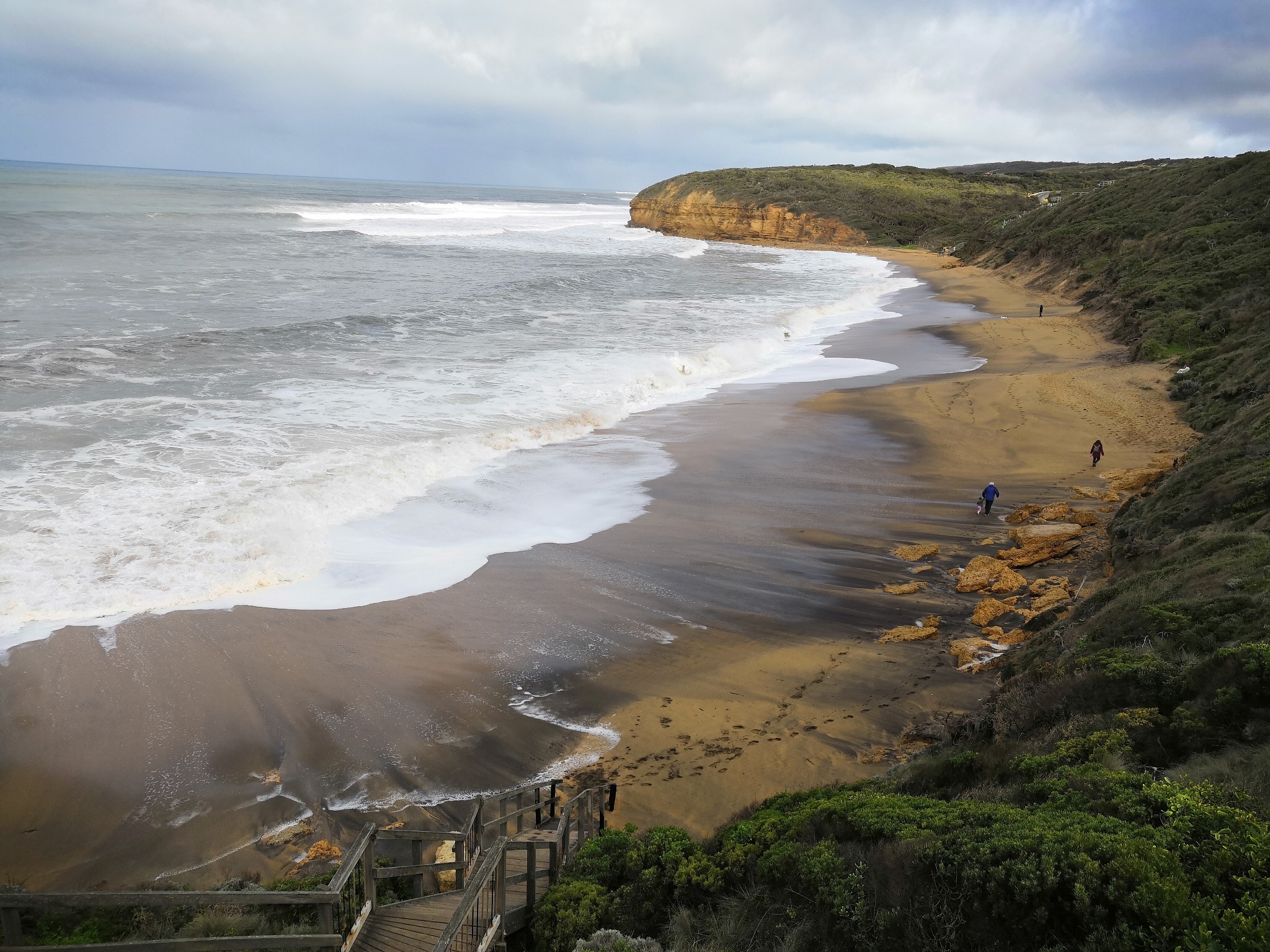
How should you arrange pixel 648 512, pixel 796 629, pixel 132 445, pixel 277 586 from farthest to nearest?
pixel 132 445 → pixel 648 512 → pixel 277 586 → pixel 796 629

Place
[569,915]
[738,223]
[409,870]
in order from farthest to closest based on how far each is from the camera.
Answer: [738,223]
[409,870]
[569,915]

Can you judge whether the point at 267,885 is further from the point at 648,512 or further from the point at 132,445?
the point at 132,445

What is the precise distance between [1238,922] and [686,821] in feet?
16.0

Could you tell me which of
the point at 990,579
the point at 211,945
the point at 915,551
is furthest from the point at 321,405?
the point at 211,945

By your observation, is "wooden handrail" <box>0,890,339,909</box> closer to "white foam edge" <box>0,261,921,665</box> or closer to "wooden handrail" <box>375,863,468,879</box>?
"wooden handrail" <box>375,863,468,879</box>

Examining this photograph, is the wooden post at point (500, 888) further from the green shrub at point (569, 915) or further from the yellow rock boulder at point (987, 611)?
the yellow rock boulder at point (987, 611)

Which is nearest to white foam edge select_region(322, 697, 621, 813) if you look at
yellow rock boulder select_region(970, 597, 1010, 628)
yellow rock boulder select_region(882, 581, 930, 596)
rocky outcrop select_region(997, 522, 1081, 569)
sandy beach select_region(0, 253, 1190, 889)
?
sandy beach select_region(0, 253, 1190, 889)

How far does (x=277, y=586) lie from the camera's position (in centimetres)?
1212

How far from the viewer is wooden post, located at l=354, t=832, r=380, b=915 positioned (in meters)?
5.27

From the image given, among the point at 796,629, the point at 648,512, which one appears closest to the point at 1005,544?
the point at 796,629

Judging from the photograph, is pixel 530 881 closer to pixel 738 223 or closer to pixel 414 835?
pixel 414 835

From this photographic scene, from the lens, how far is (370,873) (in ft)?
17.4

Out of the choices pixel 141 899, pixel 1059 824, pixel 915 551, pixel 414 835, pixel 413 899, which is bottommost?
pixel 413 899

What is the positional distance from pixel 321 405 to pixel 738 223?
77829 mm
